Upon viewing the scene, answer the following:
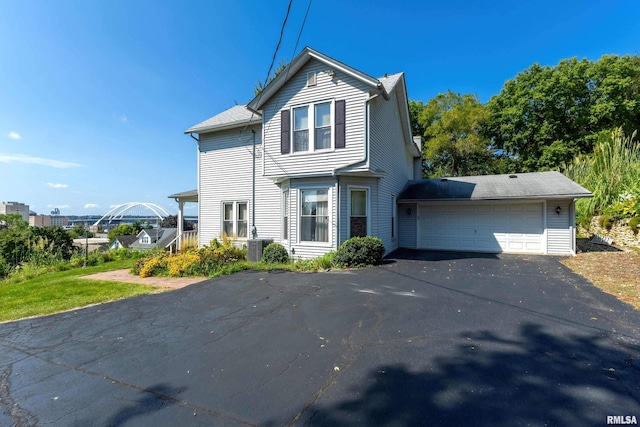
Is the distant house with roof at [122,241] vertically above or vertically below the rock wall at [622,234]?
below

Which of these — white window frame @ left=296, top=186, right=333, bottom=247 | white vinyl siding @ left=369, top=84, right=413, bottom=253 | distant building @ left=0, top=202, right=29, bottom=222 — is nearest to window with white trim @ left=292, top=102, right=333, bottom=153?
white window frame @ left=296, top=186, right=333, bottom=247

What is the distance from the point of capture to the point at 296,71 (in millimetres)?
10547

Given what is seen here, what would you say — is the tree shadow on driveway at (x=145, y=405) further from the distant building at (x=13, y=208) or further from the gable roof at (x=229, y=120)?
the distant building at (x=13, y=208)

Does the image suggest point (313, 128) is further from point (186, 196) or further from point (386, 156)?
point (186, 196)

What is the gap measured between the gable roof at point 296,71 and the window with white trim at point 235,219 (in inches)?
179

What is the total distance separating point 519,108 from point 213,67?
26.2 m

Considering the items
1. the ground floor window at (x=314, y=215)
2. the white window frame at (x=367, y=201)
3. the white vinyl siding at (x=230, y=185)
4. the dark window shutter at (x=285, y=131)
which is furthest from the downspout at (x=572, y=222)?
the white vinyl siding at (x=230, y=185)

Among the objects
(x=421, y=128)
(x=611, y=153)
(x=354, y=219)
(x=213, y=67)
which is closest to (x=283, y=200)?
(x=354, y=219)

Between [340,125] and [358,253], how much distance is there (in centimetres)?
465

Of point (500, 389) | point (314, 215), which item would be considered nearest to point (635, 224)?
point (314, 215)

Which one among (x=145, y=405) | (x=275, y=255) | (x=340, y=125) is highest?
(x=340, y=125)

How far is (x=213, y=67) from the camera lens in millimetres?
12656

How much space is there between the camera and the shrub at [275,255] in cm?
1040

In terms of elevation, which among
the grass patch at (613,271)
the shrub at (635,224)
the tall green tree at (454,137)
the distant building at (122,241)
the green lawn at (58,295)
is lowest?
the distant building at (122,241)
